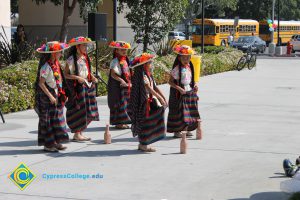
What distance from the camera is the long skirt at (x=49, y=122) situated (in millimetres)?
9320

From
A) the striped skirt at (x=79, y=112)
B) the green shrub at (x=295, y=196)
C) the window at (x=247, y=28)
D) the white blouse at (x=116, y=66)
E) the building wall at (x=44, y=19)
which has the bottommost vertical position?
the green shrub at (x=295, y=196)

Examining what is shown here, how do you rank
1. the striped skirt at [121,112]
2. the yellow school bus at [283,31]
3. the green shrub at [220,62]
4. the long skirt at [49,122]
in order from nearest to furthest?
the long skirt at [49,122] < the striped skirt at [121,112] < the green shrub at [220,62] < the yellow school bus at [283,31]

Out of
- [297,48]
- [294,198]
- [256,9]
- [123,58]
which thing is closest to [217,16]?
[256,9]

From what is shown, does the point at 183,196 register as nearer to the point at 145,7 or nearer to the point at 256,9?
the point at 145,7

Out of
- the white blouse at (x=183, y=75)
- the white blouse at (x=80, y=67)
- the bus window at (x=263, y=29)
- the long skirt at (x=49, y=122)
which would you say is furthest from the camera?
the bus window at (x=263, y=29)

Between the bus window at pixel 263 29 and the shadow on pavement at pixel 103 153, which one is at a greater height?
the bus window at pixel 263 29

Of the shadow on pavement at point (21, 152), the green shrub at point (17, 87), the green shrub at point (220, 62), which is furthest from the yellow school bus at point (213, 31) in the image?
the shadow on pavement at point (21, 152)

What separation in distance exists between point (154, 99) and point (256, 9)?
2621 inches

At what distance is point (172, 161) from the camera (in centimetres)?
904

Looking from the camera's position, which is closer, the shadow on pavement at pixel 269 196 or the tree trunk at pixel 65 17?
the shadow on pavement at pixel 269 196

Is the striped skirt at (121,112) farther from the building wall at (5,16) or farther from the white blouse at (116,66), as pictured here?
the building wall at (5,16)

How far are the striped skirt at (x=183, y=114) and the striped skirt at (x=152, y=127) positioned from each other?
1022 mm

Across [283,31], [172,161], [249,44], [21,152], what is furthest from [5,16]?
[283,31]

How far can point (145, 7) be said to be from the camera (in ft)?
79.8
